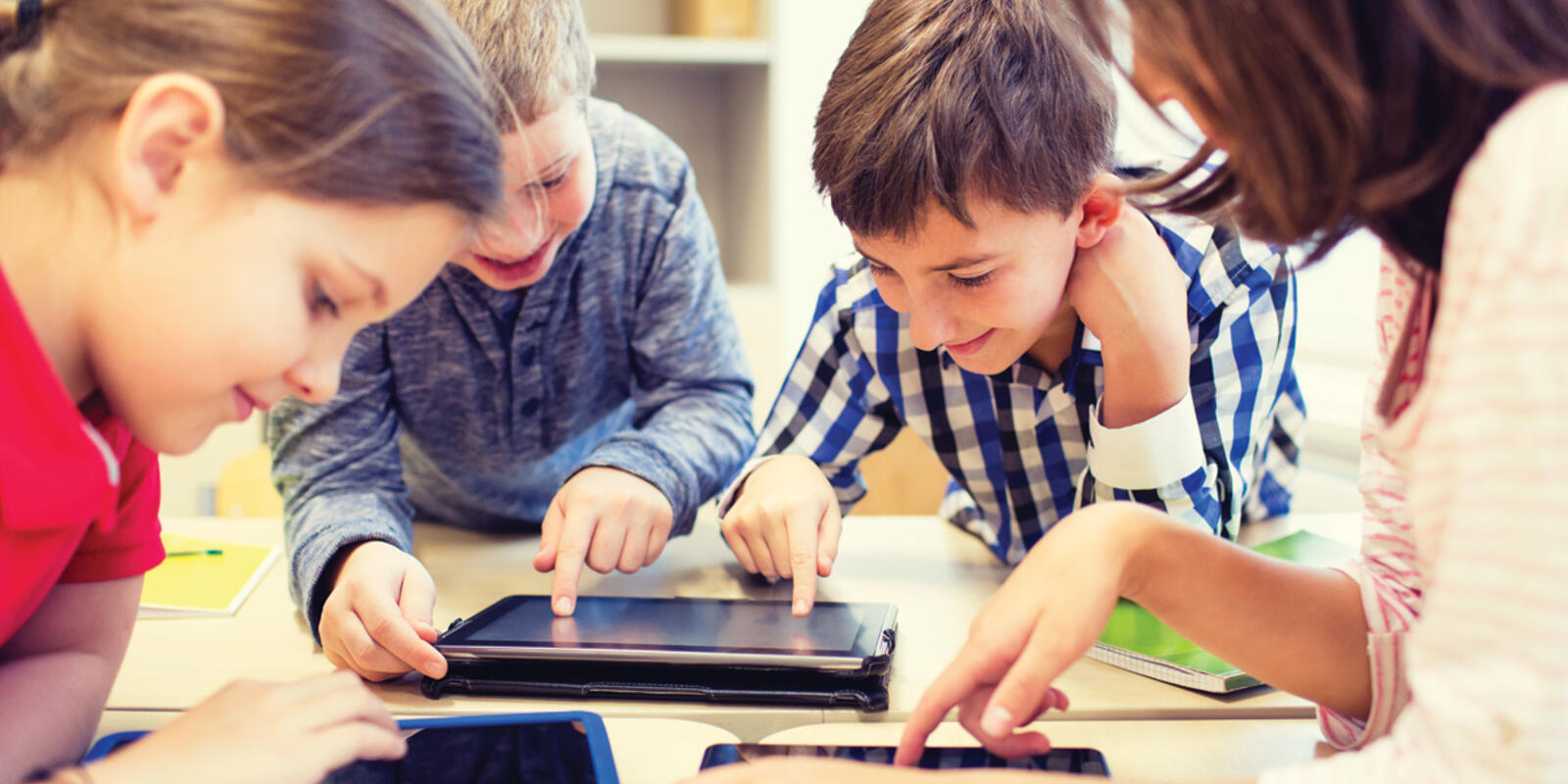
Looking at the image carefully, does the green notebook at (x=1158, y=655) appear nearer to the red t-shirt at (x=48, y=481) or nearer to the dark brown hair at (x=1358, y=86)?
the dark brown hair at (x=1358, y=86)

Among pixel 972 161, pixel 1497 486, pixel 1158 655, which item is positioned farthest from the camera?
pixel 972 161

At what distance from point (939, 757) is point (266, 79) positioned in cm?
45

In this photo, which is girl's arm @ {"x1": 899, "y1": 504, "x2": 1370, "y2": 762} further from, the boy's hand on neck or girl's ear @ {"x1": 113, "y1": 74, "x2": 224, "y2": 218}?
girl's ear @ {"x1": 113, "y1": 74, "x2": 224, "y2": 218}

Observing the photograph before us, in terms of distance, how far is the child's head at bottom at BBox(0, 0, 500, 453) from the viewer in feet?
1.60

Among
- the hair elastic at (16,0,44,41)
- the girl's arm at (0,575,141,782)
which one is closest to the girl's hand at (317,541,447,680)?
the girl's arm at (0,575,141,782)

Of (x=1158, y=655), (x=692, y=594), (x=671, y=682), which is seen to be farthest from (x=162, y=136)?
(x=1158, y=655)

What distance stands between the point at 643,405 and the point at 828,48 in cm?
112

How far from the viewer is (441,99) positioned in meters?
0.54

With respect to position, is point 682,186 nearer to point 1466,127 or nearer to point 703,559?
point 703,559

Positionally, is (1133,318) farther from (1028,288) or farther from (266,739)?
(266,739)

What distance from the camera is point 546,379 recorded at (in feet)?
3.73

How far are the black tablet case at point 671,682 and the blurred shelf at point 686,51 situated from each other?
150 cm

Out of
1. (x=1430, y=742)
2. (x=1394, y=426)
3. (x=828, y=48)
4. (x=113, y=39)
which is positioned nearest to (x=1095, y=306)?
(x=1394, y=426)

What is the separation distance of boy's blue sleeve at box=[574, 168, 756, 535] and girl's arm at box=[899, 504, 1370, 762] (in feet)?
1.63
